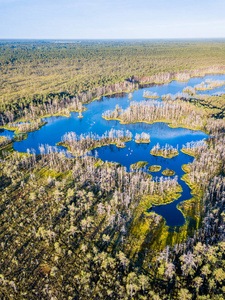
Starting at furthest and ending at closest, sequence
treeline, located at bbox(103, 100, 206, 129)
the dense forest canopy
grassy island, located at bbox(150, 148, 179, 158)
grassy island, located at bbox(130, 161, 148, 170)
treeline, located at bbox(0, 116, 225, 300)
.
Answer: treeline, located at bbox(103, 100, 206, 129)
grassy island, located at bbox(150, 148, 179, 158)
grassy island, located at bbox(130, 161, 148, 170)
the dense forest canopy
treeline, located at bbox(0, 116, 225, 300)

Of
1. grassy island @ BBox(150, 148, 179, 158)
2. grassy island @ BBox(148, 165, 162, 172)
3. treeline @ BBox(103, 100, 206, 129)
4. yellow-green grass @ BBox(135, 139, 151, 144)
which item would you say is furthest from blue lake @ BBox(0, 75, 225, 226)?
treeline @ BBox(103, 100, 206, 129)

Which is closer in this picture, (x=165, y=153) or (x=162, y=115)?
(x=165, y=153)

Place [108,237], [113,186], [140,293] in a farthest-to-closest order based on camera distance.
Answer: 1. [113,186]
2. [108,237]
3. [140,293]

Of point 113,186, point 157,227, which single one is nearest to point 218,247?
point 157,227

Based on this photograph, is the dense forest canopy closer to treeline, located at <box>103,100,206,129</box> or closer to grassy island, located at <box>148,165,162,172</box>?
grassy island, located at <box>148,165,162,172</box>

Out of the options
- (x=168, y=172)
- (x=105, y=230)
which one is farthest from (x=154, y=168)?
(x=105, y=230)

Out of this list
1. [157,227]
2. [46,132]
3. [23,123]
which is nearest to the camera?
[157,227]

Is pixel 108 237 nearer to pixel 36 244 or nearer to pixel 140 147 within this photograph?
pixel 36 244

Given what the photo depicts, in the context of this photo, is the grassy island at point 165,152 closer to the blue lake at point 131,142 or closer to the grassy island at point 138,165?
the blue lake at point 131,142

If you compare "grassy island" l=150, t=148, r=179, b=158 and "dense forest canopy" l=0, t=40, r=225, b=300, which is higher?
"grassy island" l=150, t=148, r=179, b=158

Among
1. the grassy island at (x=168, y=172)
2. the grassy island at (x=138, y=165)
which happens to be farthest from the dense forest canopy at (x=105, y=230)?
the grassy island at (x=168, y=172)

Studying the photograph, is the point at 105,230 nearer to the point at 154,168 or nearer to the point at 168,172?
the point at 154,168
